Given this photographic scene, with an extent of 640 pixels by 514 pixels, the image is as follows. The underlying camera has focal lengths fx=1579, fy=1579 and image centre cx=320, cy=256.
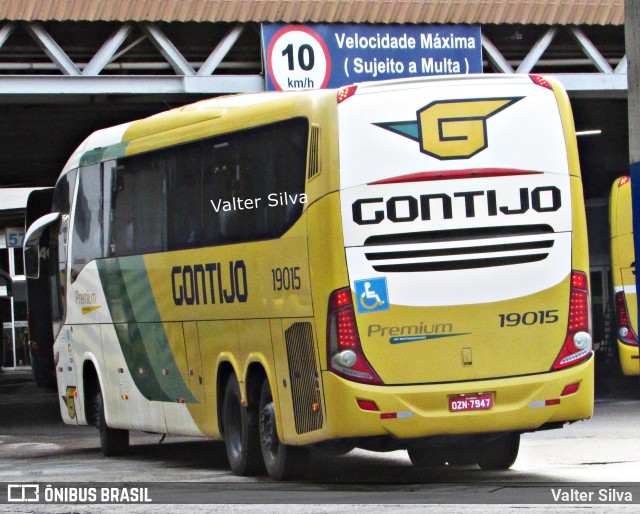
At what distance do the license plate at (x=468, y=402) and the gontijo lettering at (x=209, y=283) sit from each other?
2537 mm

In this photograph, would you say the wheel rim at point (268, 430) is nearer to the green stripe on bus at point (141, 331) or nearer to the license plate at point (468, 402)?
the green stripe on bus at point (141, 331)

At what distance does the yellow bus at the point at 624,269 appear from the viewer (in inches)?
934

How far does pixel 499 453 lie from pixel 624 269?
10517mm

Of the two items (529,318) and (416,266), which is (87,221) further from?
(529,318)

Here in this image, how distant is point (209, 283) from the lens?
48.2 ft

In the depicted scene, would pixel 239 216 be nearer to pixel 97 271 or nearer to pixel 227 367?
pixel 227 367

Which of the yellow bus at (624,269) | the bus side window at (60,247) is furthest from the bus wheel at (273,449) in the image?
the yellow bus at (624,269)

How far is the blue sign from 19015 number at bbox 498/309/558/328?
9.97 meters

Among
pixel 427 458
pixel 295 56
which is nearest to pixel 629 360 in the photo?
pixel 295 56

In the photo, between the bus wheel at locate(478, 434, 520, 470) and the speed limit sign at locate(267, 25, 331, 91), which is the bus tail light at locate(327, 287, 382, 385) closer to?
the bus wheel at locate(478, 434, 520, 470)

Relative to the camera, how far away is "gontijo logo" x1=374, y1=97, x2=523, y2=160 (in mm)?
12383

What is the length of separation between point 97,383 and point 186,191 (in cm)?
448

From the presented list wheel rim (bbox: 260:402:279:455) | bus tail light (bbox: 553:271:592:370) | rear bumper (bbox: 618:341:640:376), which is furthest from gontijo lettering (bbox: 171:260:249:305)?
rear bumper (bbox: 618:341:640:376)

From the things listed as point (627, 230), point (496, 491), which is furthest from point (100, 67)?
point (496, 491)
